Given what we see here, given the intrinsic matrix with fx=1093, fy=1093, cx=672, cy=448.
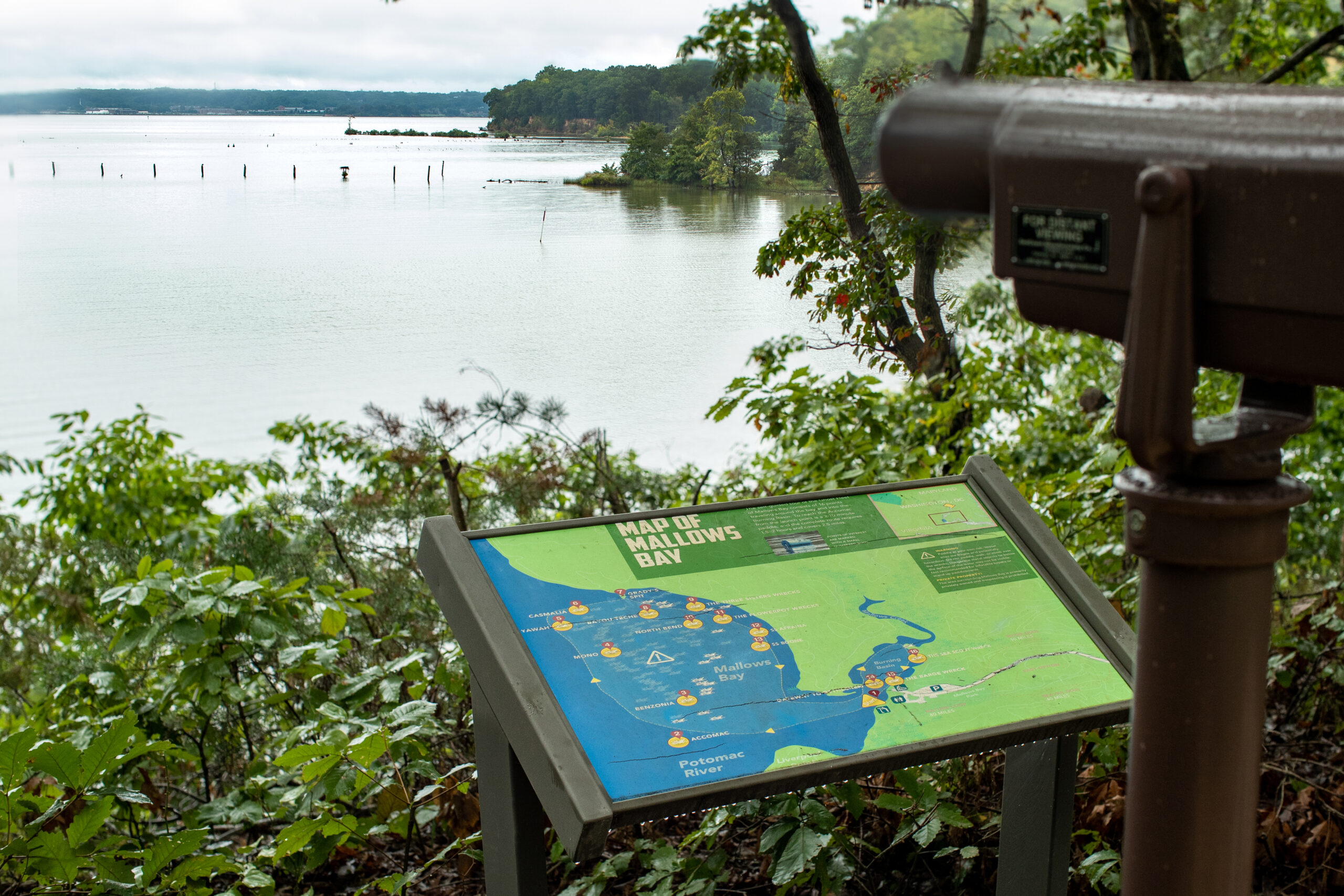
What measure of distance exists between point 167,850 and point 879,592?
0.93 metres

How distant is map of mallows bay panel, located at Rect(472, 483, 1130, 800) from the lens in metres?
1.09

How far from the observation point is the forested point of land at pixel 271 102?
5.15m

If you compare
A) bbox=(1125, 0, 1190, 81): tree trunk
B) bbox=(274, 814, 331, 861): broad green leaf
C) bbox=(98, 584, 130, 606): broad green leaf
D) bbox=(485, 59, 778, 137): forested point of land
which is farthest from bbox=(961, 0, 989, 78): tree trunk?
bbox=(274, 814, 331, 861): broad green leaf

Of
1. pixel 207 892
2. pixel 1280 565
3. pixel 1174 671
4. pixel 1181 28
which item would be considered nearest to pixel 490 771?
pixel 207 892

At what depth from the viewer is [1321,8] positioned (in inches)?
142

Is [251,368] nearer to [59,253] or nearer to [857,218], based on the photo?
[59,253]

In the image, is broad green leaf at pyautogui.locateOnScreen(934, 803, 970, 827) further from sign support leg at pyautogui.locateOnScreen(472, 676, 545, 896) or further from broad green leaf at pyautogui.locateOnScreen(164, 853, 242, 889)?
broad green leaf at pyautogui.locateOnScreen(164, 853, 242, 889)

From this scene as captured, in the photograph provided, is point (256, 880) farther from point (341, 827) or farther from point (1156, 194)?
point (1156, 194)

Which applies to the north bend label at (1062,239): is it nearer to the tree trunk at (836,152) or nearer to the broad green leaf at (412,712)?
the broad green leaf at (412,712)

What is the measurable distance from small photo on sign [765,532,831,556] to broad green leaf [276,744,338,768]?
26.6 inches

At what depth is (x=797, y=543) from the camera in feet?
4.47

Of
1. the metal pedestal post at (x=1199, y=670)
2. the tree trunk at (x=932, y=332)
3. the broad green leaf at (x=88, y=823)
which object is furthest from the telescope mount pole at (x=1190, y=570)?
the tree trunk at (x=932, y=332)

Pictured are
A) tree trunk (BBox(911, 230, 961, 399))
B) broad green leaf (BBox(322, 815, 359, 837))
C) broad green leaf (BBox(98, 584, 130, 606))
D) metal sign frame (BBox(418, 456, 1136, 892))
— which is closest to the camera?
metal sign frame (BBox(418, 456, 1136, 892))

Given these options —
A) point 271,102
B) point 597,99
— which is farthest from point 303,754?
point 271,102
